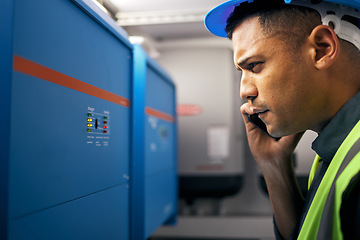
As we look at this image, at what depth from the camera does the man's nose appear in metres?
0.89

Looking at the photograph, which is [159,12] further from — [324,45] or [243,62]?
[324,45]

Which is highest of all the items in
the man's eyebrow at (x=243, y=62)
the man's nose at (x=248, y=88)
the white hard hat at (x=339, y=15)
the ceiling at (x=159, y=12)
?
the ceiling at (x=159, y=12)

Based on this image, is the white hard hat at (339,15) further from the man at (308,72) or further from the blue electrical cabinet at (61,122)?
the blue electrical cabinet at (61,122)

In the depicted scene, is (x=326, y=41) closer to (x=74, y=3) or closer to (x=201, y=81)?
(x=74, y=3)

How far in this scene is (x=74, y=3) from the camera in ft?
2.88

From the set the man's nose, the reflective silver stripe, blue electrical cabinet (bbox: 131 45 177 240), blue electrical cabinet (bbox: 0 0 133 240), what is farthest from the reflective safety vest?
blue electrical cabinet (bbox: 131 45 177 240)

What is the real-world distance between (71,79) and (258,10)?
51 cm

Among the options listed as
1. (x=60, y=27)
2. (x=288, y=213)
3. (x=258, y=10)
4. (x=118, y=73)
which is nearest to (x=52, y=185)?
(x=60, y=27)

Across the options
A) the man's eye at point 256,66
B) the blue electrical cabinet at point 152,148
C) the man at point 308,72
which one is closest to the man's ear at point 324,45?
the man at point 308,72

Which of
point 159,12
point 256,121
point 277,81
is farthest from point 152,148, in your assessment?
point 277,81

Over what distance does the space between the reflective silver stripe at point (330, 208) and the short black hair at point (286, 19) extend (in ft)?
0.94

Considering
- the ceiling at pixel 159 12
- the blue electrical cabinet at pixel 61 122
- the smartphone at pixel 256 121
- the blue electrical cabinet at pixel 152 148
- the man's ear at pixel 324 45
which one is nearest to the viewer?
the blue electrical cabinet at pixel 61 122

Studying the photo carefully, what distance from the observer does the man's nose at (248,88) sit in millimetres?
895

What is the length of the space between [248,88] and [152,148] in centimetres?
85
